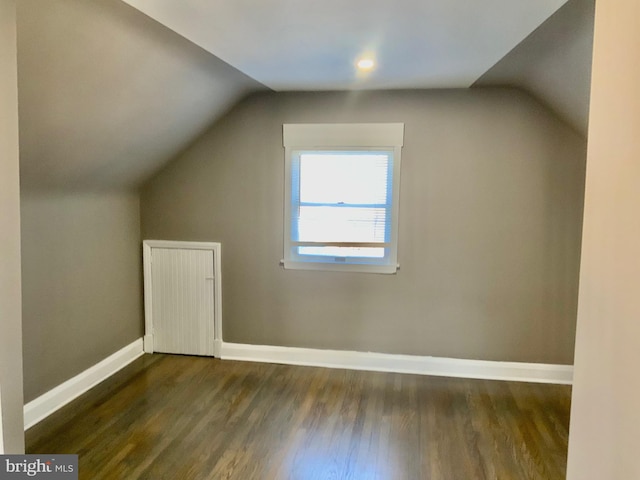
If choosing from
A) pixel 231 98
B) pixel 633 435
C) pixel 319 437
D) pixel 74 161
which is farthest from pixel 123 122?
pixel 633 435

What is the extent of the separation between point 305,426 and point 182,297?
5.71ft

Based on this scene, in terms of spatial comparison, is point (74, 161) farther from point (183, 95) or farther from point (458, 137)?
point (458, 137)

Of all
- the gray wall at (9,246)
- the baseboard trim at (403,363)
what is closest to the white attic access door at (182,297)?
the baseboard trim at (403,363)

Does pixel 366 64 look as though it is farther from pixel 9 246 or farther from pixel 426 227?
pixel 9 246

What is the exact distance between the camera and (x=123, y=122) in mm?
3070

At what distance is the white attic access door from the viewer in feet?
14.1

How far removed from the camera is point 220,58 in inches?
117

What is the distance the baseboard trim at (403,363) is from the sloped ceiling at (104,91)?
1.80 m

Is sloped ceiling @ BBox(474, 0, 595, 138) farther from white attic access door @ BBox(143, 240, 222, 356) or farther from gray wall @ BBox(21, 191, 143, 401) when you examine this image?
gray wall @ BBox(21, 191, 143, 401)

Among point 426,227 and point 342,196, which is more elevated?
point 342,196

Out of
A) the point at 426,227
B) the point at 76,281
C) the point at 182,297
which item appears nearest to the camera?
the point at 76,281

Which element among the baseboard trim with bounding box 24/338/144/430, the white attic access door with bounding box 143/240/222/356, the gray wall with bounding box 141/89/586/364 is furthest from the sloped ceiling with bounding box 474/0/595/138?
the baseboard trim with bounding box 24/338/144/430

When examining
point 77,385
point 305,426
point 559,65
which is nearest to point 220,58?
point 559,65

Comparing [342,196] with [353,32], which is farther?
[342,196]
